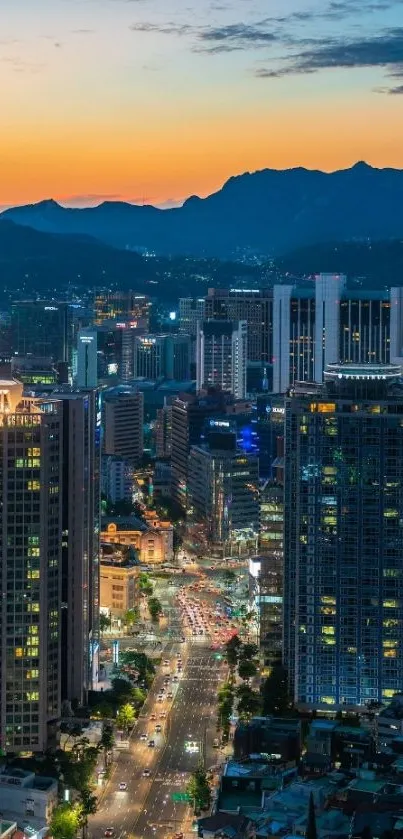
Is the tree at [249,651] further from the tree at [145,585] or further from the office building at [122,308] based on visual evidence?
the office building at [122,308]

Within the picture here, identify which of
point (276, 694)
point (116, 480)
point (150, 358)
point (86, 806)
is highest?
point (150, 358)

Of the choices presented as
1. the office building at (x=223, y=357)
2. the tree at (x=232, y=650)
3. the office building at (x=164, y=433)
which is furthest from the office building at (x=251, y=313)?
the tree at (x=232, y=650)

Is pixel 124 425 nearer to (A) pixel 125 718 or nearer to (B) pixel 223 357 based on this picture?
(B) pixel 223 357

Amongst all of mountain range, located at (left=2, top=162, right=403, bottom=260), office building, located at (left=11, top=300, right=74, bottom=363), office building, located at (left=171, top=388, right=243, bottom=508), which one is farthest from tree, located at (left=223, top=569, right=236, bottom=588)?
mountain range, located at (left=2, top=162, right=403, bottom=260)

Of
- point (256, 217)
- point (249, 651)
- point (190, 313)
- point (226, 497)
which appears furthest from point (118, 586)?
point (256, 217)

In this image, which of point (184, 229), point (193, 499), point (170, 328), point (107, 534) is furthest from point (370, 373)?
point (184, 229)

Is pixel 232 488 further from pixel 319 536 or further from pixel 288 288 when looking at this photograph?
pixel 288 288
